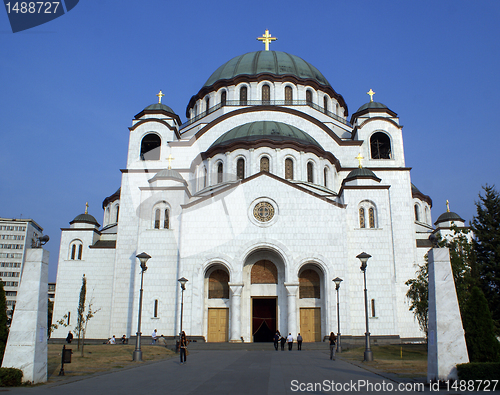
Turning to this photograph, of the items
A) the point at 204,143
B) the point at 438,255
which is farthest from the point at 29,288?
the point at 204,143

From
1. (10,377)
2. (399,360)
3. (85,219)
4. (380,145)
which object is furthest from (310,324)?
(85,219)

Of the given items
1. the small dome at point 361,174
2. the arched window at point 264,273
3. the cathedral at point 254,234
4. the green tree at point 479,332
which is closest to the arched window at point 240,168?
the cathedral at point 254,234

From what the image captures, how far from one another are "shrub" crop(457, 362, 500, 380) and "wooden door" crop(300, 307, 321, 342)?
56.8 feet

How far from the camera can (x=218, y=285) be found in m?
27.6

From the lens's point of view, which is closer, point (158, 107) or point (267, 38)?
point (158, 107)

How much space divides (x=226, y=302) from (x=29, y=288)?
1667 centimetres

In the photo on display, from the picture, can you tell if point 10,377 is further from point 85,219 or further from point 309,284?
point 85,219

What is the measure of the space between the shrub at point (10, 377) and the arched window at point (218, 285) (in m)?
17.2

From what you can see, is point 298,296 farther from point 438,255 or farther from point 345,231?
point 438,255

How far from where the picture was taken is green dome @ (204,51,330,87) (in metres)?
40.0

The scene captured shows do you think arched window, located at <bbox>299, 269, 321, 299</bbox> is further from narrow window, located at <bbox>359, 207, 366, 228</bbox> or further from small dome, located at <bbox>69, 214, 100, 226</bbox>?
small dome, located at <bbox>69, 214, 100, 226</bbox>

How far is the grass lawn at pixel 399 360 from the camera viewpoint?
13514mm

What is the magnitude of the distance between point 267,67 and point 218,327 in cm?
2381

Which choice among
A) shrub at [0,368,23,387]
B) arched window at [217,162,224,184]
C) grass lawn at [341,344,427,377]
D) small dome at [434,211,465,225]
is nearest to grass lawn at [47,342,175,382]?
shrub at [0,368,23,387]
